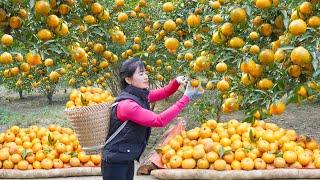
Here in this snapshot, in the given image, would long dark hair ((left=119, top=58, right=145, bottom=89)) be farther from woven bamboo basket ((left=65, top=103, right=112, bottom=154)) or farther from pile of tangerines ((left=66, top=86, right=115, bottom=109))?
pile of tangerines ((left=66, top=86, right=115, bottom=109))

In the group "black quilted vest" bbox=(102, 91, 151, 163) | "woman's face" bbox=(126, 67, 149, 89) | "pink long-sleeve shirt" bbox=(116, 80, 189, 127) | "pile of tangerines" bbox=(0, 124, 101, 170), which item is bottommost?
"pile of tangerines" bbox=(0, 124, 101, 170)

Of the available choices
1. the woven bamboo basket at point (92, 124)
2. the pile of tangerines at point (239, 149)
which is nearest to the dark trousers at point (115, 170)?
the woven bamboo basket at point (92, 124)

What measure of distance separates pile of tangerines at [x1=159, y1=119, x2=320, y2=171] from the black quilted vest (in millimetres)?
1289

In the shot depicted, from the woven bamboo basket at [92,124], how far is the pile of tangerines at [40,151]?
1544 mm

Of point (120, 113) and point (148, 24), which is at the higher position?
point (148, 24)

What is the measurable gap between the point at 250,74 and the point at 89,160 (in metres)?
3.31

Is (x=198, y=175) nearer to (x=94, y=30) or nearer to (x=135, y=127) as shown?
(x=135, y=127)

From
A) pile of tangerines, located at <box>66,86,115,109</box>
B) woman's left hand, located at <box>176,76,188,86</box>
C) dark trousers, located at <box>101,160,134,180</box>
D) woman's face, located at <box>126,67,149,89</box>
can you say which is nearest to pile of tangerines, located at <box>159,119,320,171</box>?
pile of tangerines, located at <box>66,86,115,109</box>

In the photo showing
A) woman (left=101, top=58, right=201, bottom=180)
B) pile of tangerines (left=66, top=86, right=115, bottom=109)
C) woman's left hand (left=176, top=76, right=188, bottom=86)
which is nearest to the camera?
woman (left=101, top=58, right=201, bottom=180)

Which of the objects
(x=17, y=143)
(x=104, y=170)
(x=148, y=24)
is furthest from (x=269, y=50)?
(x=148, y=24)

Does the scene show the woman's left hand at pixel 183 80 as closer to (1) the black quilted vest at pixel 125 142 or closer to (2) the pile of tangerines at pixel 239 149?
(1) the black quilted vest at pixel 125 142

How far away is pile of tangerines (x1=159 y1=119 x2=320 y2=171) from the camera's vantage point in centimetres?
468

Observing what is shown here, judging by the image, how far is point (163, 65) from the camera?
834 centimetres

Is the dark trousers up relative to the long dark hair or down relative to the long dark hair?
down
